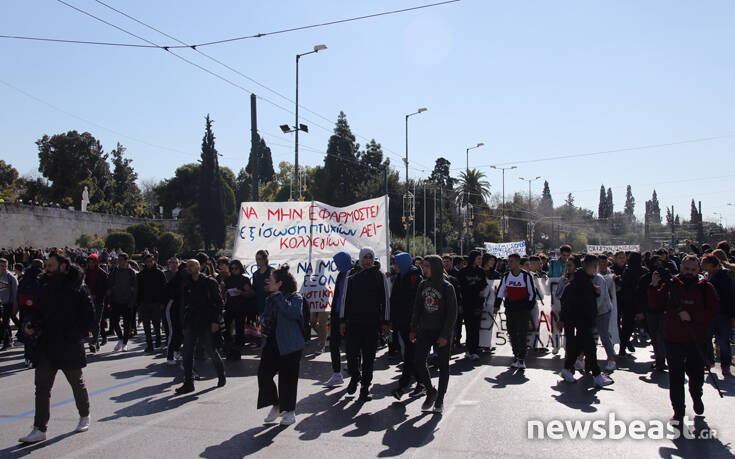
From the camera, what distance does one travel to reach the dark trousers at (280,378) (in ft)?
20.2

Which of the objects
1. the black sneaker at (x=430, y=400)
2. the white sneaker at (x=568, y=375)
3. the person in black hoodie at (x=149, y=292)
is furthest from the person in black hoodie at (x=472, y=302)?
the person in black hoodie at (x=149, y=292)

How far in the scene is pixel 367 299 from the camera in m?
7.39

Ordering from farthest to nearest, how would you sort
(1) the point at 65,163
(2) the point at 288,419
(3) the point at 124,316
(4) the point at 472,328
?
1. (1) the point at 65,163
2. (3) the point at 124,316
3. (4) the point at 472,328
4. (2) the point at 288,419

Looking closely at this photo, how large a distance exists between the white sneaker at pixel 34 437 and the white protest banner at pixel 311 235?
5.83 metres

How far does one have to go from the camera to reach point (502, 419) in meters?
6.26

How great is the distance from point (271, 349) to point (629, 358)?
740 centimetres

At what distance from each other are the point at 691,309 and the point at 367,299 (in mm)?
3673

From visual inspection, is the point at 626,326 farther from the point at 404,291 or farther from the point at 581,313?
the point at 404,291

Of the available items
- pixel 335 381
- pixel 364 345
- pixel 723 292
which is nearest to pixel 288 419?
pixel 364 345

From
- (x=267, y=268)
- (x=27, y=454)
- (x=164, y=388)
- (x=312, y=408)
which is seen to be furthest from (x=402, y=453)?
(x=267, y=268)

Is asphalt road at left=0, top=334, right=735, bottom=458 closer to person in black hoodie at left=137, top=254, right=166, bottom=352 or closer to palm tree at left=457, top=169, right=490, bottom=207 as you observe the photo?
person in black hoodie at left=137, top=254, right=166, bottom=352

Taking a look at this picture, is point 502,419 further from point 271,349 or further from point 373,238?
point 373,238

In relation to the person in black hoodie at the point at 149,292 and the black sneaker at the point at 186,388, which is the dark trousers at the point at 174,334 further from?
the black sneaker at the point at 186,388

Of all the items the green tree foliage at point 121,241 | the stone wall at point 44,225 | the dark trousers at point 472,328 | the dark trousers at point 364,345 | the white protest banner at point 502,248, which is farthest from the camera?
the white protest banner at point 502,248
